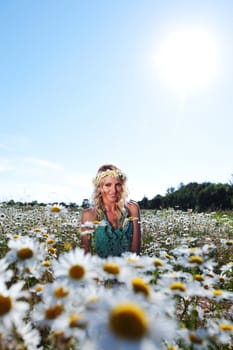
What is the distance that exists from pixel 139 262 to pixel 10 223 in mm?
5923

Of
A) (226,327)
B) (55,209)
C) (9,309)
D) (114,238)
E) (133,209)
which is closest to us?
(9,309)

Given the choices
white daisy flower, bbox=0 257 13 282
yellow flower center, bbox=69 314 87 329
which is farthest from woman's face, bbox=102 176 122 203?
yellow flower center, bbox=69 314 87 329

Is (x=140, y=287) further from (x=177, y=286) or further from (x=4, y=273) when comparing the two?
(x=4, y=273)

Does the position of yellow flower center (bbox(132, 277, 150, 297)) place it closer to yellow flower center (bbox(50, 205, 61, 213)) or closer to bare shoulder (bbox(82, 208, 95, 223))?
yellow flower center (bbox(50, 205, 61, 213))

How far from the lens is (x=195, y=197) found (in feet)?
114

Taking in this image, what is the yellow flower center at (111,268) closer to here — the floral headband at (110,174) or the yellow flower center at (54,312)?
the yellow flower center at (54,312)

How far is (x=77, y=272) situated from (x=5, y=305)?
0.77ft

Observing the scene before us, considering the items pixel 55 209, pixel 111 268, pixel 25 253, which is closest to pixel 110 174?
pixel 55 209

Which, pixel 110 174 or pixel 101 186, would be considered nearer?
pixel 110 174

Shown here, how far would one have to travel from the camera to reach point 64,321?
43.2 inches

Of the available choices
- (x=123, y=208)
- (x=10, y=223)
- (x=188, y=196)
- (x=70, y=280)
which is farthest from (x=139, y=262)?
(x=188, y=196)

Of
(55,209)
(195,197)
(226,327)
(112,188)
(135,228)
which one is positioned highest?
(195,197)

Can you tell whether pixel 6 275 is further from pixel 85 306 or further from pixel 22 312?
pixel 85 306

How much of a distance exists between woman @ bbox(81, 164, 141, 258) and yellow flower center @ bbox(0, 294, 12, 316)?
3.44 metres
